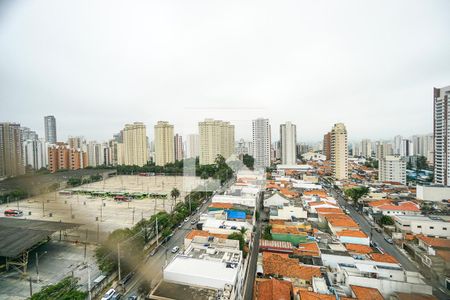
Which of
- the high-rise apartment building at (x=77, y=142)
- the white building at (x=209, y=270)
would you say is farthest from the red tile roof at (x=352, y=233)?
the high-rise apartment building at (x=77, y=142)

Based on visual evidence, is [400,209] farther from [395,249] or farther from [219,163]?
[219,163]

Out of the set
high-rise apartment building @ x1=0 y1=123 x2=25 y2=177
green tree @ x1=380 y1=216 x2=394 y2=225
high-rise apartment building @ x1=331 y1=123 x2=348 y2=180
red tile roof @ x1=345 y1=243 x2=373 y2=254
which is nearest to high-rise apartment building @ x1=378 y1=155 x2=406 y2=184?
high-rise apartment building @ x1=331 y1=123 x2=348 y2=180

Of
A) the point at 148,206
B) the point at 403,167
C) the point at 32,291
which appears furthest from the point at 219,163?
the point at 32,291

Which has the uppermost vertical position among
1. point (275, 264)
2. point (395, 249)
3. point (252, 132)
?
point (252, 132)

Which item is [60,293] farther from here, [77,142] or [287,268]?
[77,142]

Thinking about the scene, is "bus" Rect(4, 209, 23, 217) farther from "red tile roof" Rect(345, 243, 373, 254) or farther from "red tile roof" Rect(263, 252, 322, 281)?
"red tile roof" Rect(345, 243, 373, 254)

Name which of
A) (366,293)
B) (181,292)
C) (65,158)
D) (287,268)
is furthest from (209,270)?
(65,158)
